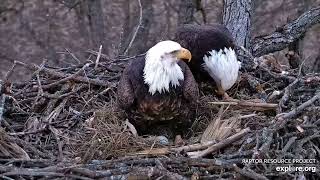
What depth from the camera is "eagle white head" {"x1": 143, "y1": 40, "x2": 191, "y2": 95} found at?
451 cm

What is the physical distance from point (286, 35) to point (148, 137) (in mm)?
2044

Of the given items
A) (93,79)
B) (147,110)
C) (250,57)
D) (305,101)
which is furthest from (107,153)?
(250,57)

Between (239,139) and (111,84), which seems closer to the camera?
(239,139)

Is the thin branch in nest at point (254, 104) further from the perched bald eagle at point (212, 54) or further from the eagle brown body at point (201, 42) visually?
the eagle brown body at point (201, 42)

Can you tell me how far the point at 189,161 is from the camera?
4.04m

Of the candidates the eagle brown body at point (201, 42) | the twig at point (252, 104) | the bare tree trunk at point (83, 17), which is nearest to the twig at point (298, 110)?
the twig at point (252, 104)

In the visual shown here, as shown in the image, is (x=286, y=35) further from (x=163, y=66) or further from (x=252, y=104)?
(x=163, y=66)

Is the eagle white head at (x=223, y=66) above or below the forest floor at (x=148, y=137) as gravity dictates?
above

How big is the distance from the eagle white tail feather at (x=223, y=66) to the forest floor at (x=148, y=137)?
7.1 inches

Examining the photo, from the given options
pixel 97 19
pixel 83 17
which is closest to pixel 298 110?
pixel 97 19

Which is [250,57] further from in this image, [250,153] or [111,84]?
[250,153]

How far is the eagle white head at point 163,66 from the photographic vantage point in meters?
4.51

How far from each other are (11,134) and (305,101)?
7.06 feet

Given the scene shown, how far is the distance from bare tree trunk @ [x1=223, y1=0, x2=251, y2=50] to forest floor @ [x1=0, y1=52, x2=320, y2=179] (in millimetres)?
327
